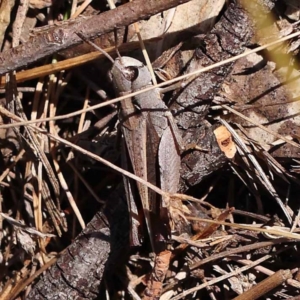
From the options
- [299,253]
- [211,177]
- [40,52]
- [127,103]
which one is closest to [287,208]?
[299,253]

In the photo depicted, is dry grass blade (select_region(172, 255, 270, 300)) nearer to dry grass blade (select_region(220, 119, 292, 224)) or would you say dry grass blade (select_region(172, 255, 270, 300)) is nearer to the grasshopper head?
dry grass blade (select_region(220, 119, 292, 224))

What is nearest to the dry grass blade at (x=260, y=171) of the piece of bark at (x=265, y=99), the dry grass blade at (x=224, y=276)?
the piece of bark at (x=265, y=99)

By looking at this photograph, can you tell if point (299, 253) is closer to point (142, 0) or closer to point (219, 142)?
point (219, 142)

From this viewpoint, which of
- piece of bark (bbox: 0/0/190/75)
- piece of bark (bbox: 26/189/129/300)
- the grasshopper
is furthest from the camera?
piece of bark (bbox: 26/189/129/300)

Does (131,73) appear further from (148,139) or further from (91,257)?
(91,257)

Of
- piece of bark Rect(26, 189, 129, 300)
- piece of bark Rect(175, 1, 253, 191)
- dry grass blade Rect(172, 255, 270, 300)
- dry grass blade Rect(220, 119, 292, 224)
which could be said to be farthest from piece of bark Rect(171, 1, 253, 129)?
dry grass blade Rect(172, 255, 270, 300)

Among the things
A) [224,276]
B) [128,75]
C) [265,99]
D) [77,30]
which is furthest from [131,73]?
[224,276]
